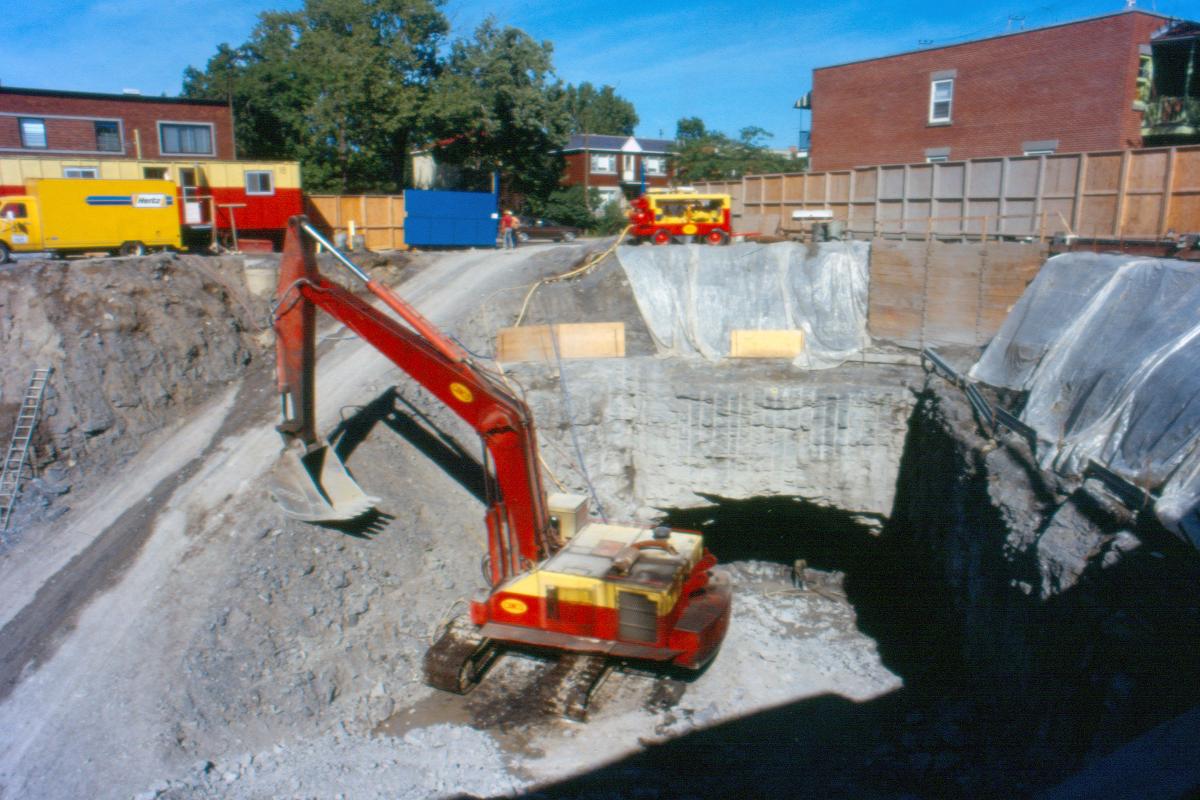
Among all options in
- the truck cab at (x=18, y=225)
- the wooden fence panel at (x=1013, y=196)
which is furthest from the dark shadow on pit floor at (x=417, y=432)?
the wooden fence panel at (x=1013, y=196)

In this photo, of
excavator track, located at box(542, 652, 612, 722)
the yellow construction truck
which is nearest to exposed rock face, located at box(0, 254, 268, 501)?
the yellow construction truck

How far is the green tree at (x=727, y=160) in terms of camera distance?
48.4 metres

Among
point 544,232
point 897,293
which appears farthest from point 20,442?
point 544,232

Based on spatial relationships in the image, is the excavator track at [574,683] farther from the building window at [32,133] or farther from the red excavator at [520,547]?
the building window at [32,133]

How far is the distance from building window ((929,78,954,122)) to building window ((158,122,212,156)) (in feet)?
97.9

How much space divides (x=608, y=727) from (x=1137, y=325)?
396 inches

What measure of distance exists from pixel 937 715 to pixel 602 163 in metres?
48.9

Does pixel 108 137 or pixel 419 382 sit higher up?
pixel 108 137

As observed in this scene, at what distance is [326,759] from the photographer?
34.7 ft

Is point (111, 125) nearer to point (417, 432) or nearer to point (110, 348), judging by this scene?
point (110, 348)

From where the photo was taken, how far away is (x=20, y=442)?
14477 millimetres

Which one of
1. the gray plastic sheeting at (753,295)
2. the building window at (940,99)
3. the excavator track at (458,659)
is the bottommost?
the excavator track at (458,659)

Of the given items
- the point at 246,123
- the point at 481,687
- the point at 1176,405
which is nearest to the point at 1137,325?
the point at 1176,405

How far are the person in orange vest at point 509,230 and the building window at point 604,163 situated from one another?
1083 inches
